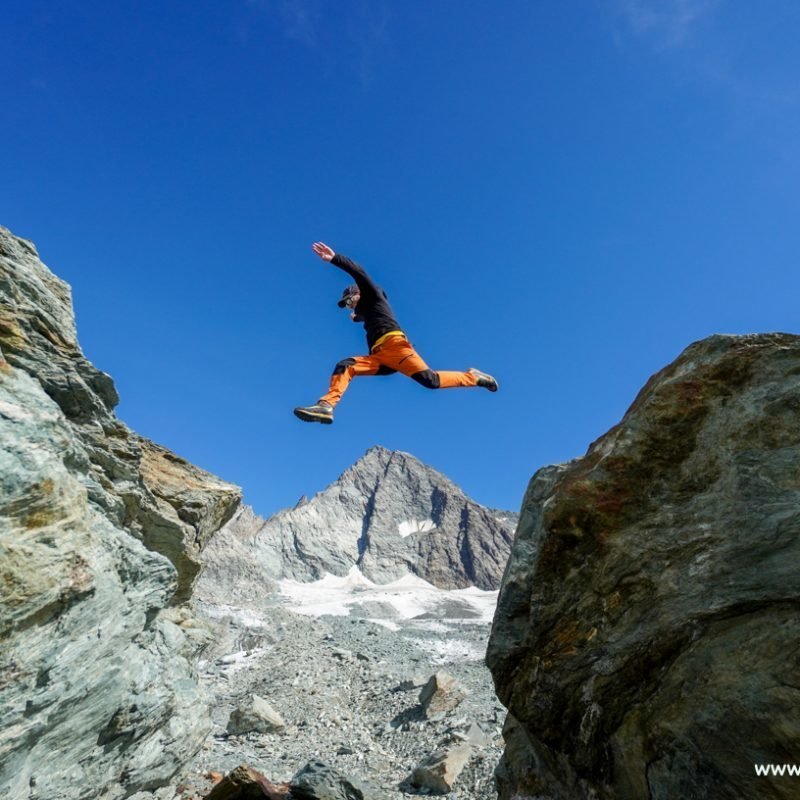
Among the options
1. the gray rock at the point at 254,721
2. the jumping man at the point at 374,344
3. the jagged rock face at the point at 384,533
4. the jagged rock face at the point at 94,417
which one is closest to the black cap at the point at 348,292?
the jumping man at the point at 374,344

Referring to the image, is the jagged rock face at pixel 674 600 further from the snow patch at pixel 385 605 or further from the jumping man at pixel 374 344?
the snow patch at pixel 385 605

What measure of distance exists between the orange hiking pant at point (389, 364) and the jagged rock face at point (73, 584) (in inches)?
173

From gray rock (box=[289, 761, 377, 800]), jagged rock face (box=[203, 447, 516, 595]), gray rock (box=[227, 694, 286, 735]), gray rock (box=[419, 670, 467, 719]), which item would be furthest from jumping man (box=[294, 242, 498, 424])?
jagged rock face (box=[203, 447, 516, 595])

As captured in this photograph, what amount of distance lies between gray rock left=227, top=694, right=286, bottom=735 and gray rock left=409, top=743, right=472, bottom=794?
7.95 meters

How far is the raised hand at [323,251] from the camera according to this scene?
1009cm

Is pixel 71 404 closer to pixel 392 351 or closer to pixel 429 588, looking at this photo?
pixel 392 351

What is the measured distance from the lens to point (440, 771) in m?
18.3

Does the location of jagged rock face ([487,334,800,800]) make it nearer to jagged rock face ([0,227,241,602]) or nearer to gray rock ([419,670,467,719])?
jagged rock face ([0,227,241,602])

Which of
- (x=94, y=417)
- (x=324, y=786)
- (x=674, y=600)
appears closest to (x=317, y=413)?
(x=94, y=417)

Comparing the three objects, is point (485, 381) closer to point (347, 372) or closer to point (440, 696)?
point (347, 372)

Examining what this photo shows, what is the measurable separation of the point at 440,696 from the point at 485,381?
900 inches

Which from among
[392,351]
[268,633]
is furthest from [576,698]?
[268,633]

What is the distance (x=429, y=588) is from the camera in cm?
15062

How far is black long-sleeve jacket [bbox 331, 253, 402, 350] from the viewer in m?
10.4
